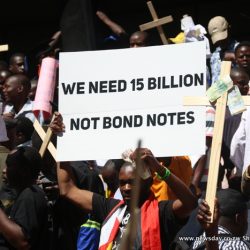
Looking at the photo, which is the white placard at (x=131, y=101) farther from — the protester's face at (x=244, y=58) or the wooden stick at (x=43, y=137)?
the protester's face at (x=244, y=58)

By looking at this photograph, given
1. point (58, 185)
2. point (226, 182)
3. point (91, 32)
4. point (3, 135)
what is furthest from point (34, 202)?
point (91, 32)

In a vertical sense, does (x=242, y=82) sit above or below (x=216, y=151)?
below

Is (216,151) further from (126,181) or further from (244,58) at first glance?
(244,58)

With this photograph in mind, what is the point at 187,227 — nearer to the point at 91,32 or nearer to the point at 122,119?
the point at 122,119

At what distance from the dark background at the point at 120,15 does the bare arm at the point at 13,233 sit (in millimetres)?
6165

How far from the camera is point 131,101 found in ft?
21.4

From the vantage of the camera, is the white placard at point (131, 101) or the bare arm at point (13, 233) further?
the white placard at point (131, 101)

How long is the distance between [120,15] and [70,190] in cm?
644

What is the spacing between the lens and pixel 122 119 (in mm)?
6445

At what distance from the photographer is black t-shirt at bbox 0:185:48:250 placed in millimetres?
6113

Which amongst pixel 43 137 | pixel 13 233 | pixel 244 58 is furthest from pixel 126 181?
pixel 244 58

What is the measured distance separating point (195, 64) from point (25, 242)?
1637 millimetres

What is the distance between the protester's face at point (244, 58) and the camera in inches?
364

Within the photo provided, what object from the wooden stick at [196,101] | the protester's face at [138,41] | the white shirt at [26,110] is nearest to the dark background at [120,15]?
the protester's face at [138,41]
